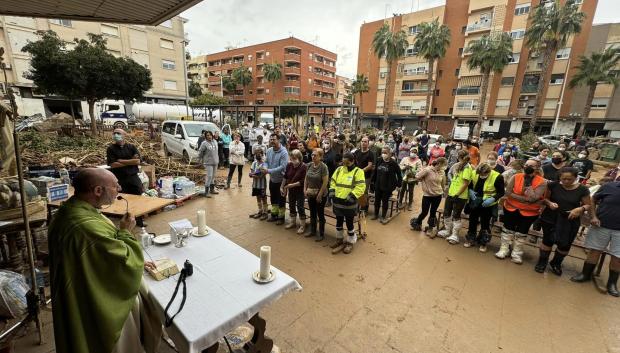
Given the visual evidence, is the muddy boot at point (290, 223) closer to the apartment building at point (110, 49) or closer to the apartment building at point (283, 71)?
the apartment building at point (110, 49)

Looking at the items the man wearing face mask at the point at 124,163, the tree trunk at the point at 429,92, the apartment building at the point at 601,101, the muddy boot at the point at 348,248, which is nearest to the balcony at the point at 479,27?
the tree trunk at the point at 429,92

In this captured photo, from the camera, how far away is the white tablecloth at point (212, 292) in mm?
1705

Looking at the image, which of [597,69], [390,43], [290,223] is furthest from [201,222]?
[597,69]

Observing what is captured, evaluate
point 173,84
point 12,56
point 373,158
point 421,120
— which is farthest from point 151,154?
point 421,120

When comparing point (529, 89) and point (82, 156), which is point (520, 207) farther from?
point (529, 89)

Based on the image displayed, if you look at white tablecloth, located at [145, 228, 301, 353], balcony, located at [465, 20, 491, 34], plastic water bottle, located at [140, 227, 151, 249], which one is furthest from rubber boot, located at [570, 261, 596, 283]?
balcony, located at [465, 20, 491, 34]

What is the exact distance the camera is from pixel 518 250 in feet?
14.8

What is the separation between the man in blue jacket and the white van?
19.1ft

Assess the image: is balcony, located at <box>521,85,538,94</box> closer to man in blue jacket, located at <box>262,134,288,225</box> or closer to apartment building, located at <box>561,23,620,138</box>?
apartment building, located at <box>561,23,620,138</box>

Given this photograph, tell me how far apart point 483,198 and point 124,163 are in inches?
262

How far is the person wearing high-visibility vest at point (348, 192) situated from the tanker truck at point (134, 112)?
21.1 metres

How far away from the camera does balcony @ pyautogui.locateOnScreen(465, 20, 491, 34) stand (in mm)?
31562

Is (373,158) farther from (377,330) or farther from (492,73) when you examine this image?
(492,73)

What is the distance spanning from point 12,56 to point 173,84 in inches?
553
